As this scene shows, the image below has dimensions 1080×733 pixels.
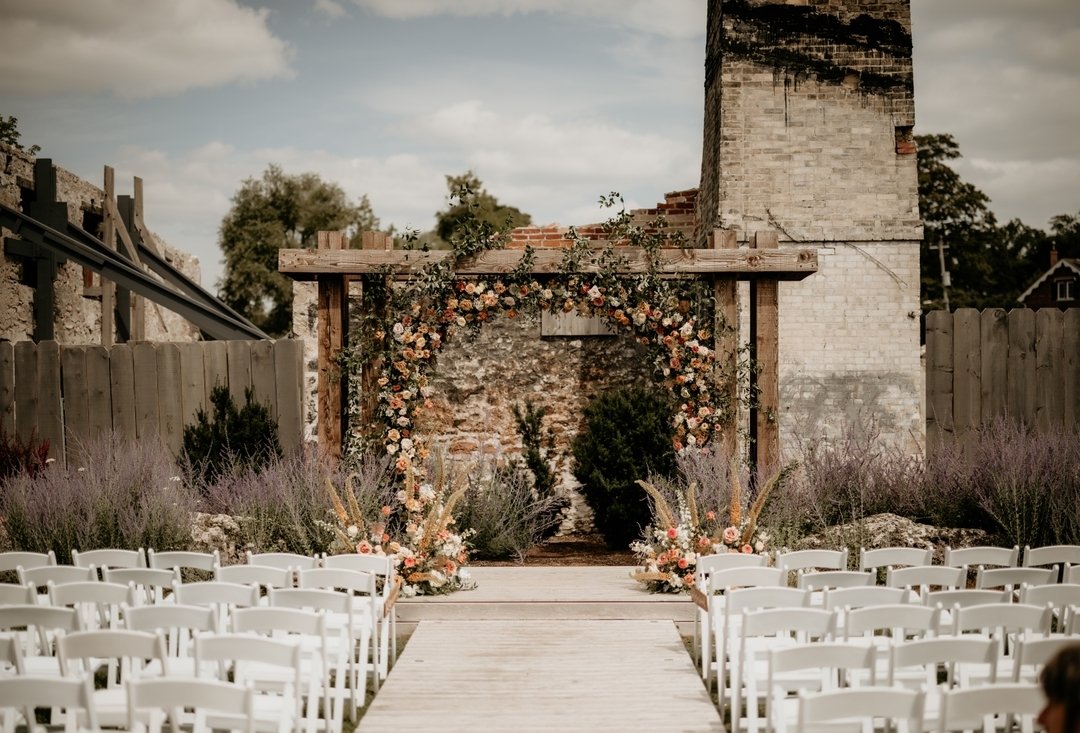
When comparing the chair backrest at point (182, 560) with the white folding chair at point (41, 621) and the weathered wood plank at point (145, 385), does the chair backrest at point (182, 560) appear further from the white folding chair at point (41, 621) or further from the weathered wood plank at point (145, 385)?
the weathered wood plank at point (145, 385)

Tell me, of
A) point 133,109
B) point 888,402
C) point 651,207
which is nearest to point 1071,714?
point 888,402

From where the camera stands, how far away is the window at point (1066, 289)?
40625 millimetres

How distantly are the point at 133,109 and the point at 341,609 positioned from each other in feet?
71.7

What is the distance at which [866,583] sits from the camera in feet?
19.0

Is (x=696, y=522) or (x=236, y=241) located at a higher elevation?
(x=236, y=241)

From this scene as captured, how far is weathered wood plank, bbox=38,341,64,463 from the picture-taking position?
11.1m

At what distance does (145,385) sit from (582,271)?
524 centimetres

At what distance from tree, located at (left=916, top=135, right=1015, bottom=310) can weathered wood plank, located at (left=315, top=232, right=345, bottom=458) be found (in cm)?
2854

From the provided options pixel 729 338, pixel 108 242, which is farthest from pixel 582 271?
pixel 108 242

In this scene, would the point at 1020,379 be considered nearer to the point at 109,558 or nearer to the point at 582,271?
the point at 582,271

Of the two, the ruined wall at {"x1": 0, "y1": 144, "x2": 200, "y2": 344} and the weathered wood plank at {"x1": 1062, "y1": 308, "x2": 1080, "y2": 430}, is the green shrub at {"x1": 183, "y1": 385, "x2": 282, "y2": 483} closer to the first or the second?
the ruined wall at {"x1": 0, "y1": 144, "x2": 200, "y2": 344}

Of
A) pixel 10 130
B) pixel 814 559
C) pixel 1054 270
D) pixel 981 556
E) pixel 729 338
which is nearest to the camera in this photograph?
pixel 981 556

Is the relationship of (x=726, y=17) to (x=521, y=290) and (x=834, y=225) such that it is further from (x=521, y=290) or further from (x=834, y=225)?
(x=521, y=290)

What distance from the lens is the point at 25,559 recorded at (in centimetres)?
607
